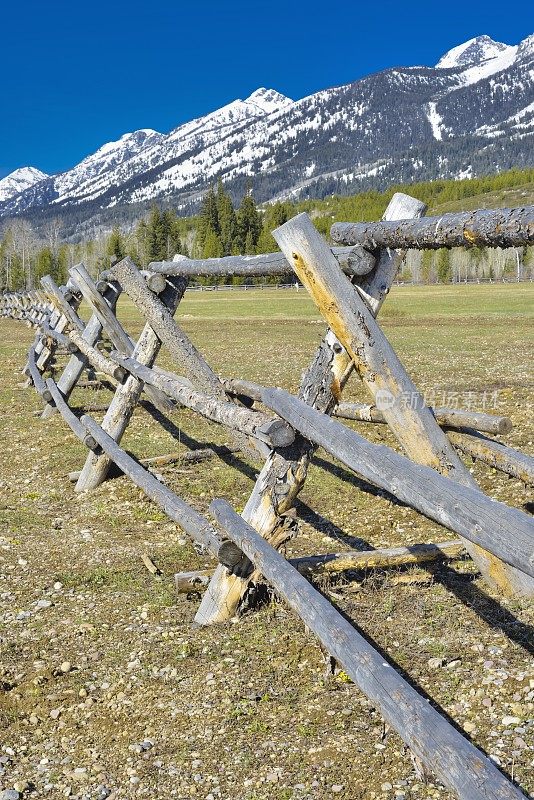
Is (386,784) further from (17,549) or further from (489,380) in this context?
(489,380)

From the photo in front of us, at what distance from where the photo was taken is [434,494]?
3.20 m

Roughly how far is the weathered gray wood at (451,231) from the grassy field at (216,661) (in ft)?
7.77

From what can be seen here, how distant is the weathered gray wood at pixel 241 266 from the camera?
4344 mm

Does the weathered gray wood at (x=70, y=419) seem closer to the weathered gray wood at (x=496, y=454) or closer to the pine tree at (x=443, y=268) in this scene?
the weathered gray wood at (x=496, y=454)

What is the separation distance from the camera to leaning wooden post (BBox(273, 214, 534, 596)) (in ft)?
14.0

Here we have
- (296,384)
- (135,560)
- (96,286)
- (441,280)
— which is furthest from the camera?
(441,280)

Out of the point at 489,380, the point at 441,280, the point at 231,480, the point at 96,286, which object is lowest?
the point at 441,280

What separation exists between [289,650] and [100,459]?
14.5 ft

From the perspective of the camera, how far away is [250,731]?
12.4 ft

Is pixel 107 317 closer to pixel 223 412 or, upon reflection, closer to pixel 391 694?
pixel 223 412

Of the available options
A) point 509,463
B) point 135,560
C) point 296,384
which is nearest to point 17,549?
point 135,560

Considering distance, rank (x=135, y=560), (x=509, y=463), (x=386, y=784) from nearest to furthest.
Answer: (x=386, y=784), (x=509, y=463), (x=135, y=560)

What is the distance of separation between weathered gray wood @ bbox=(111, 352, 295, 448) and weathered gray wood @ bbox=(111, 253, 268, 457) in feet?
1.01

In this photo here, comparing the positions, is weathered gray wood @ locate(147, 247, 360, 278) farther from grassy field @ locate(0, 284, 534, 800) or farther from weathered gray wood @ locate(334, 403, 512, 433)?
grassy field @ locate(0, 284, 534, 800)
